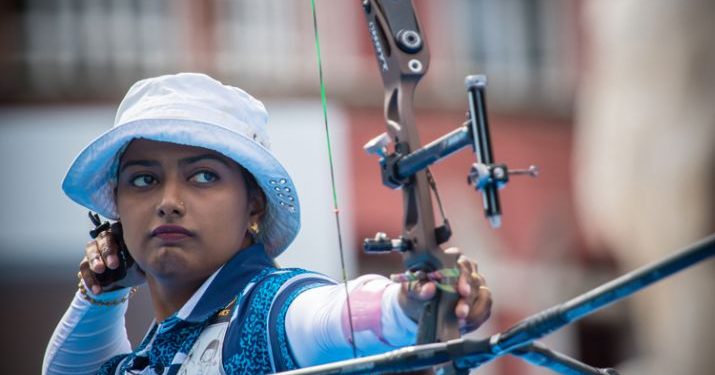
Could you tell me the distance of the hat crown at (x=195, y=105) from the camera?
203cm

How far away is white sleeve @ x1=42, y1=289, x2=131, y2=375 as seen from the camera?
226 cm

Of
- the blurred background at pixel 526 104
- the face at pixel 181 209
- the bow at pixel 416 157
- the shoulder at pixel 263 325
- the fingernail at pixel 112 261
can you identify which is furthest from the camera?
the blurred background at pixel 526 104

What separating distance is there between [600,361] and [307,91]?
1.51m

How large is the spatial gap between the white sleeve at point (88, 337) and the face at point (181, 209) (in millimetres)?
207

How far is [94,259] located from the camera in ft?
7.14

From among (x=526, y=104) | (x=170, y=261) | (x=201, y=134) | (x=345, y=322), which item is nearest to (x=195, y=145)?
(x=201, y=134)

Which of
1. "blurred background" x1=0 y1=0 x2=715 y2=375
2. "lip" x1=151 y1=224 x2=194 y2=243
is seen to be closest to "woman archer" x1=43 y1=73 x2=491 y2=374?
"lip" x1=151 y1=224 x2=194 y2=243

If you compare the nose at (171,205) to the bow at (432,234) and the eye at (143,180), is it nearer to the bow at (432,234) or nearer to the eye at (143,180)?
the eye at (143,180)

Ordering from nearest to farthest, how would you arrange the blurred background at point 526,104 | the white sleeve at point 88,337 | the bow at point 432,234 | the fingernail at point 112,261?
the bow at point 432,234 < the fingernail at point 112,261 < the white sleeve at point 88,337 < the blurred background at point 526,104

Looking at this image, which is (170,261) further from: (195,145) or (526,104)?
(526,104)

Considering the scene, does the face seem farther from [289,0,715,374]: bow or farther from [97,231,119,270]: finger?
[289,0,715,374]: bow

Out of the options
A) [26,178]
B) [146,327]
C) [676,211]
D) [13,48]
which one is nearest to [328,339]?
[146,327]

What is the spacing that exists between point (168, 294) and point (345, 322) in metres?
0.38

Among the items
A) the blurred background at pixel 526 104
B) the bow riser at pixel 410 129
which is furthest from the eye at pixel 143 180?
Answer: the blurred background at pixel 526 104
